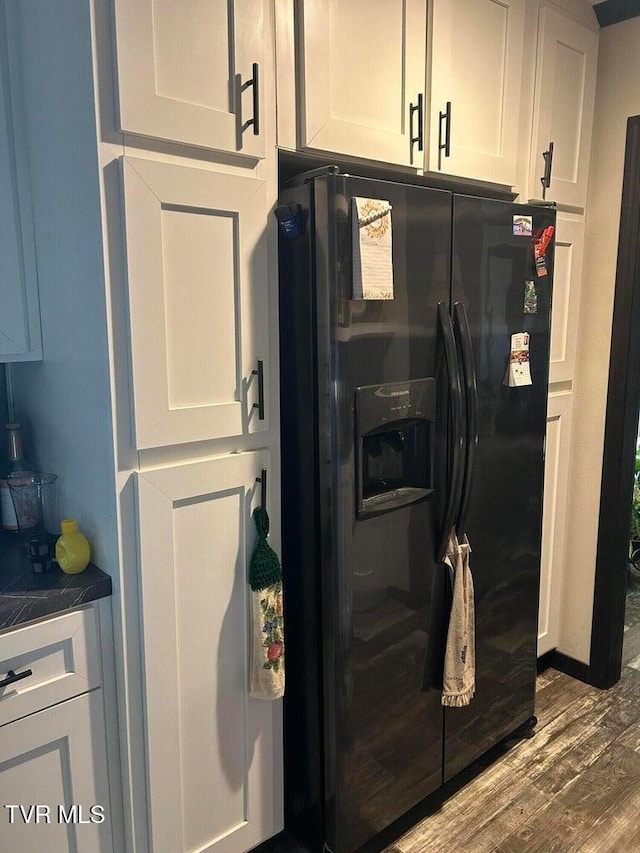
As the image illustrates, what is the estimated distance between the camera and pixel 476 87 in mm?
1881

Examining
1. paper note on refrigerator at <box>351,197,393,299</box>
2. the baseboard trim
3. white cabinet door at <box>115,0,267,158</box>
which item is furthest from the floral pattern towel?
the baseboard trim

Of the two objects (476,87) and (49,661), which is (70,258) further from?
(476,87)

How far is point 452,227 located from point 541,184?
68 centimetres

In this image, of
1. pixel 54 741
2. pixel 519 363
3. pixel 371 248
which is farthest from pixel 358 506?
pixel 54 741

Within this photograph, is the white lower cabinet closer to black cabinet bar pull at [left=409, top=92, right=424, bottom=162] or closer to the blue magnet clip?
the blue magnet clip

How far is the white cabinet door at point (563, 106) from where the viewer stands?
2084 millimetres

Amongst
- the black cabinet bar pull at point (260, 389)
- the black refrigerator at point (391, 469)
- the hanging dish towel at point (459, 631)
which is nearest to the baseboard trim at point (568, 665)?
the black refrigerator at point (391, 469)

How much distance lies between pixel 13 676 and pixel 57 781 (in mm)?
277

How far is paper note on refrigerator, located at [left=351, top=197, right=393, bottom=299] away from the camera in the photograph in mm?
1480

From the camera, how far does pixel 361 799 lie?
5.67 feet

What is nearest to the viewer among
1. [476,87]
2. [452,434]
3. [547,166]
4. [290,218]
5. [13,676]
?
[13,676]

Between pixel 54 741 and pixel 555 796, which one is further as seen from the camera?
pixel 555 796

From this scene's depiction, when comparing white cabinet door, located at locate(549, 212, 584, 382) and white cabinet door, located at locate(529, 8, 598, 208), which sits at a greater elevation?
white cabinet door, located at locate(529, 8, 598, 208)

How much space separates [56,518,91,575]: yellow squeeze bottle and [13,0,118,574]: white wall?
3 centimetres
